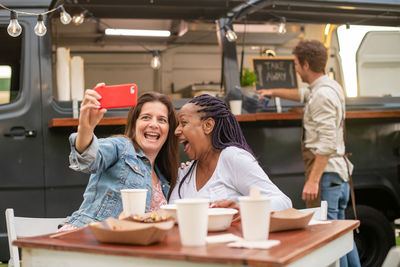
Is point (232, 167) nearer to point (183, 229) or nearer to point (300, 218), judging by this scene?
point (300, 218)

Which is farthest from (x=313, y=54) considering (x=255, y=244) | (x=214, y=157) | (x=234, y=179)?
(x=255, y=244)

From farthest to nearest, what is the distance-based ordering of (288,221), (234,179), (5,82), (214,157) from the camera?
(5,82), (214,157), (234,179), (288,221)

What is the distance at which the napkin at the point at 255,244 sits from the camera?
1806 mm

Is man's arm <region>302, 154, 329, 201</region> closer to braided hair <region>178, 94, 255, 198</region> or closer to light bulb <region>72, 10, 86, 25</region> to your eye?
braided hair <region>178, 94, 255, 198</region>

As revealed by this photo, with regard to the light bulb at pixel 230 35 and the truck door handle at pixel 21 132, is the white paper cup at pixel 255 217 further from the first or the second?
the light bulb at pixel 230 35

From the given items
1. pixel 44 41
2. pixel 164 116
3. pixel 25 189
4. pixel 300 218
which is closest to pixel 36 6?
pixel 44 41

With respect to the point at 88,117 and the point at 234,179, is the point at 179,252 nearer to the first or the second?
the point at 88,117

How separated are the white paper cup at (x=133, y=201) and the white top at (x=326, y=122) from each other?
2.09 m

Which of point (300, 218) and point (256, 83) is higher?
point (256, 83)

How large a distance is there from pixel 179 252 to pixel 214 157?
3.99ft

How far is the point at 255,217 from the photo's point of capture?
187cm

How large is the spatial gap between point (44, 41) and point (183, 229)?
9.27 feet

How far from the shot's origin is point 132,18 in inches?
184

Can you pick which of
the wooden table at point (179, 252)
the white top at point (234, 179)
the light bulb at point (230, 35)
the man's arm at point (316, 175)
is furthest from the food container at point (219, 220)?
the light bulb at point (230, 35)
